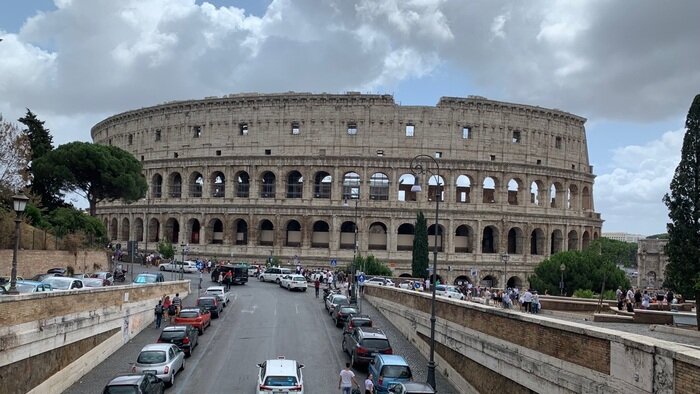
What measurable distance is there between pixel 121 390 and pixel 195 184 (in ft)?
184

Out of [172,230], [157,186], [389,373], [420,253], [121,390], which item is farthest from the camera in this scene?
[157,186]

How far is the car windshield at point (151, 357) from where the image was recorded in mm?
18344

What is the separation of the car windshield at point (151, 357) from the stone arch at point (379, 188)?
149 feet

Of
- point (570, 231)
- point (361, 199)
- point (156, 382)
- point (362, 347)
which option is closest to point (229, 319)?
point (362, 347)

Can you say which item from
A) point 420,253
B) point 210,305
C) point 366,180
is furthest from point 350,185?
point 210,305

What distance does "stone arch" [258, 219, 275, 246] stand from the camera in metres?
65.8

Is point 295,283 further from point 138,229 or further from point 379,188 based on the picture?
point 138,229

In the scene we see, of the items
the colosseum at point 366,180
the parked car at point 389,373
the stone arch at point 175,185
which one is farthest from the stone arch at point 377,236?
the parked car at point 389,373

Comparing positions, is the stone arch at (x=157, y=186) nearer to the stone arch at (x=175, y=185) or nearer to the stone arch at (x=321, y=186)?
the stone arch at (x=175, y=185)

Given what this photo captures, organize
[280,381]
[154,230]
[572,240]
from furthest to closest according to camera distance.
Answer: [154,230] → [572,240] → [280,381]

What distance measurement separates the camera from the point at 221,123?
65.8 meters

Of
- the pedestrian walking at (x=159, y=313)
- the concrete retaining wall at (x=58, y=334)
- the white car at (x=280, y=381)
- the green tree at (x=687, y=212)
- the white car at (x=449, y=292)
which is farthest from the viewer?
the white car at (x=449, y=292)

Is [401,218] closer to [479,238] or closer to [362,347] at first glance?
[479,238]

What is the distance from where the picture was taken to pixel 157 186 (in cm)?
7150
